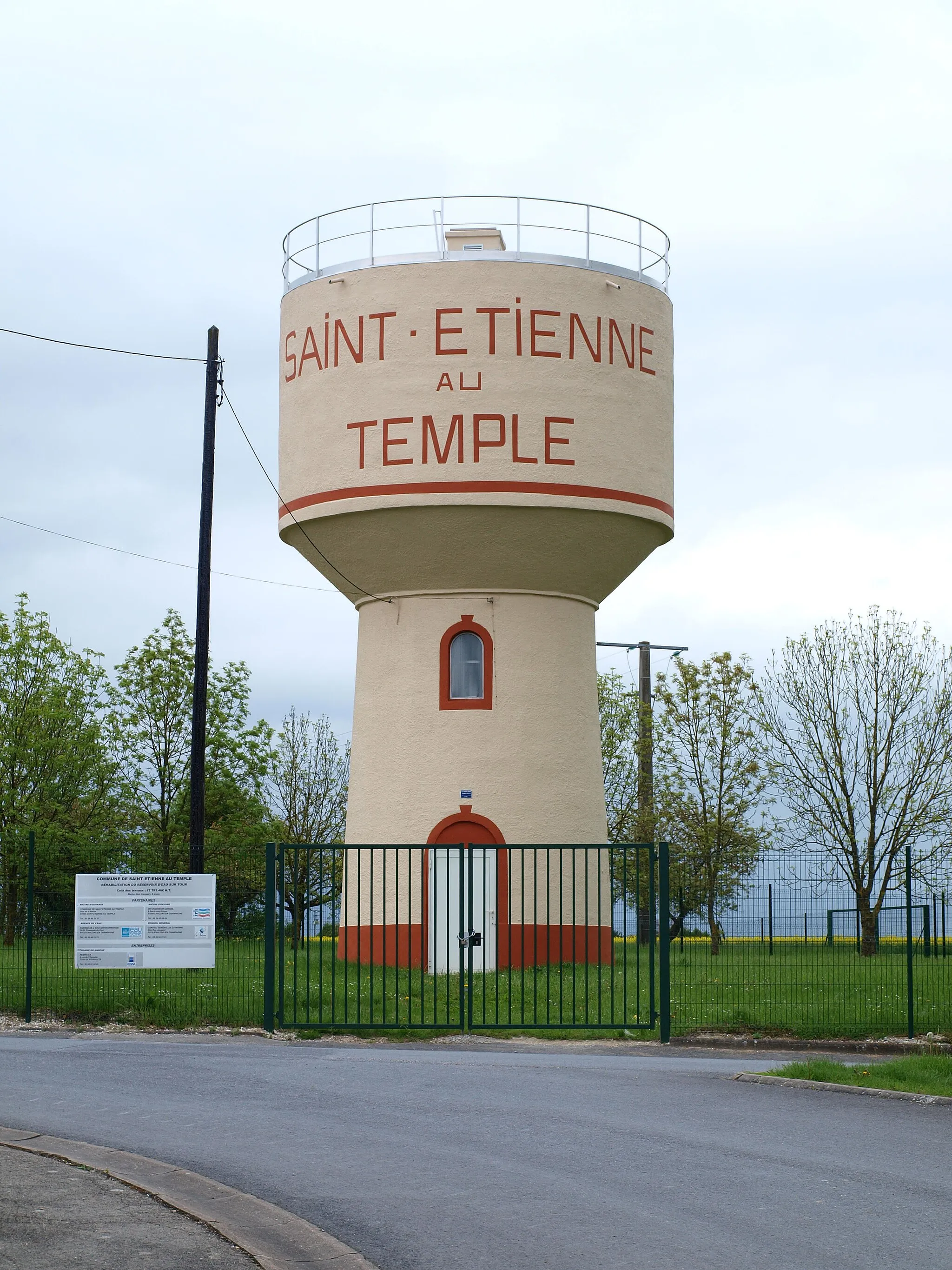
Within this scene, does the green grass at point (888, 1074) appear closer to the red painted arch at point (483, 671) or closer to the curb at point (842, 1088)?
the curb at point (842, 1088)

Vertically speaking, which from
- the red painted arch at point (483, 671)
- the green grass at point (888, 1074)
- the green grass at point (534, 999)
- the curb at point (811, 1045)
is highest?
the red painted arch at point (483, 671)

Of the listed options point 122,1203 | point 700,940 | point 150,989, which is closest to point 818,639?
point 700,940

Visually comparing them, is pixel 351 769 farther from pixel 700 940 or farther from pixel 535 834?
pixel 700 940

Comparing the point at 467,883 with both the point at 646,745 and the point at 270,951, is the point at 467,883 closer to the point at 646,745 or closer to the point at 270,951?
the point at 270,951

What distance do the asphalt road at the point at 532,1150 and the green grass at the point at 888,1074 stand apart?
0.48m

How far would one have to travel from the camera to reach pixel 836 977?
1950 centimetres

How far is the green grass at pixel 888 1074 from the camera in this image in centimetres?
1363

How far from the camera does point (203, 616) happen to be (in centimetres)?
2378

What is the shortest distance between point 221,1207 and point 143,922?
33.2 ft

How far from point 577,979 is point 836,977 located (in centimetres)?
408

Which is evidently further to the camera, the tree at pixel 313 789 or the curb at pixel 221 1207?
the tree at pixel 313 789

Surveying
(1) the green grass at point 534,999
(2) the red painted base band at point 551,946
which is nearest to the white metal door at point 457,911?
(2) the red painted base band at point 551,946

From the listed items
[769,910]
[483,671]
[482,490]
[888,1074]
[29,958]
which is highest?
[482,490]

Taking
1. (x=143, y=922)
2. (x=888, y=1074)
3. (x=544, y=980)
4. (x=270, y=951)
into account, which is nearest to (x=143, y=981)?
(x=143, y=922)
